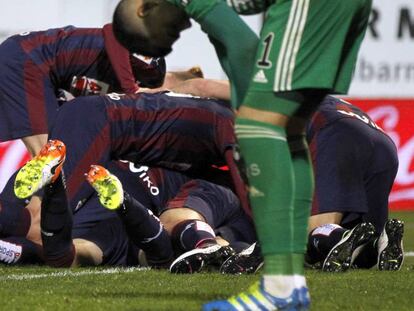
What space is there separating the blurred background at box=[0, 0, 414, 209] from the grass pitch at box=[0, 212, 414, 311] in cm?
422

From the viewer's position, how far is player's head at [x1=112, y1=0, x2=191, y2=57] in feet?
14.0

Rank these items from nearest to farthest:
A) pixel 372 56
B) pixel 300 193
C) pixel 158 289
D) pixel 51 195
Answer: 1. pixel 300 193
2. pixel 158 289
3. pixel 51 195
4. pixel 372 56

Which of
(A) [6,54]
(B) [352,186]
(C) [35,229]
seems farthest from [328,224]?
(A) [6,54]

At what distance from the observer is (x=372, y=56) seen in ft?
36.8

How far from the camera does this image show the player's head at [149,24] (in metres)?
4.25

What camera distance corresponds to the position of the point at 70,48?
7496 millimetres

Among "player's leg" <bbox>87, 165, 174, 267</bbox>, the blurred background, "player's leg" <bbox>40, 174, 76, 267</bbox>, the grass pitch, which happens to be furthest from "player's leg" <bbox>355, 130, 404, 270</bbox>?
the blurred background

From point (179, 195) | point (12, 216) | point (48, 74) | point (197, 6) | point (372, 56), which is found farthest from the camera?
point (372, 56)

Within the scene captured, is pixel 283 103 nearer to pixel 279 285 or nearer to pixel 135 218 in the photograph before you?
pixel 279 285

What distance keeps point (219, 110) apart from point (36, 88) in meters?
1.56

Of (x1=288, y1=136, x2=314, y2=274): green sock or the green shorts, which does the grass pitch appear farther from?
the green shorts

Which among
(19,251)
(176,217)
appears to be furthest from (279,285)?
(19,251)

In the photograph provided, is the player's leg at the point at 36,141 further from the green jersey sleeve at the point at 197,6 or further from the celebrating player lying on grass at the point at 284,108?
the celebrating player lying on grass at the point at 284,108

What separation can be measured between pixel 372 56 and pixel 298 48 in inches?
294
